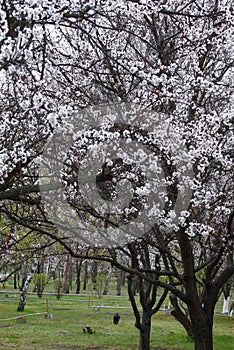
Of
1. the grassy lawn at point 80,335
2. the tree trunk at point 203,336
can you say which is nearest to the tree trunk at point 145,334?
the grassy lawn at point 80,335

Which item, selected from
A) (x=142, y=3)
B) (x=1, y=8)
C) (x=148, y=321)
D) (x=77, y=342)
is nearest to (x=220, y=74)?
(x=142, y=3)

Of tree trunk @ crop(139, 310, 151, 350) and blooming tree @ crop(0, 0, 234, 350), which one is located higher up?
blooming tree @ crop(0, 0, 234, 350)

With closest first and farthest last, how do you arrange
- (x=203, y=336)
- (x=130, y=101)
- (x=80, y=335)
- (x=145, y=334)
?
(x=130, y=101) < (x=203, y=336) < (x=145, y=334) < (x=80, y=335)

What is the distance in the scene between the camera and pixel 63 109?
5094mm

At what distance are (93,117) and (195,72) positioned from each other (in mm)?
1989

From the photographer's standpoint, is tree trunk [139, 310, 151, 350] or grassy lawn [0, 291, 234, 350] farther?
grassy lawn [0, 291, 234, 350]

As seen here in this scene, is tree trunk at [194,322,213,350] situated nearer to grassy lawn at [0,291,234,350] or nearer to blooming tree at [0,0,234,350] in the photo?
blooming tree at [0,0,234,350]

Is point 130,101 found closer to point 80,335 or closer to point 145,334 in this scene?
point 145,334

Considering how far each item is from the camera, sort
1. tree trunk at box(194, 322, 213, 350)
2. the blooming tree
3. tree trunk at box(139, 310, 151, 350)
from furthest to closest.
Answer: tree trunk at box(139, 310, 151, 350)
tree trunk at box(194, 322, 213, 350)
the blooming tree

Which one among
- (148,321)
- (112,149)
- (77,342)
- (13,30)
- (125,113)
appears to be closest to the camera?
(13,30)

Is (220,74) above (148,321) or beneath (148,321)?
above

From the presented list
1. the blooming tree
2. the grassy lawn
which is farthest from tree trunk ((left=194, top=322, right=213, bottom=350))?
the grassy lawn

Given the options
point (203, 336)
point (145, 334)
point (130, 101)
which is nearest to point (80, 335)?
point (145, 334)

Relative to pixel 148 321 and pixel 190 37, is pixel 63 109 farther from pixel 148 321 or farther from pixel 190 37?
pixel 148 321
